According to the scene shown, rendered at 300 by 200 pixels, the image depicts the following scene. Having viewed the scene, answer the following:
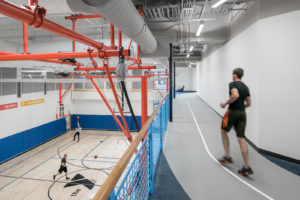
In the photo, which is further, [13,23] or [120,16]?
[13,23]

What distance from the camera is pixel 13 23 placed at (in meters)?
7.68

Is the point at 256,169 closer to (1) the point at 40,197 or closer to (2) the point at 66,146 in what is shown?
(1) the point at 40,197

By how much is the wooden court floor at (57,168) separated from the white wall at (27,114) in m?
1.51

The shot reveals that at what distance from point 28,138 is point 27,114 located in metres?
1.42

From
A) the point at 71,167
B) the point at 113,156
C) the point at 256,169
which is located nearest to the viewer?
the point at 256,169

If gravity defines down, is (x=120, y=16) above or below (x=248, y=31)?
below

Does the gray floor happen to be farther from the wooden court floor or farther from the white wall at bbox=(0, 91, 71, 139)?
the white wall at bbox=(0, 91, 71, 139)

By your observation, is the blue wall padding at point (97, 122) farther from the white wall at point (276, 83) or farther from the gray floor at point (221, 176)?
the white wall at point (276, 83)

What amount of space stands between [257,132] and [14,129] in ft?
37.8

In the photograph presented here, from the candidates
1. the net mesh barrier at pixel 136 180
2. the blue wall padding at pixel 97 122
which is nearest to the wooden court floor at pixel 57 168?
the blue wall padding at pixel 97 122

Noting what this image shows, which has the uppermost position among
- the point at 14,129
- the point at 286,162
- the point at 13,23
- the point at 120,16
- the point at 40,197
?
the point at 13,23

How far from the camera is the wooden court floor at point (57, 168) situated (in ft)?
21.3

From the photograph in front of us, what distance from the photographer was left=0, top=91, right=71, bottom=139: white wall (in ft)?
30.7

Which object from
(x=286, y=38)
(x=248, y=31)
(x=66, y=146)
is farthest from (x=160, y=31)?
(x=66, y=146)
